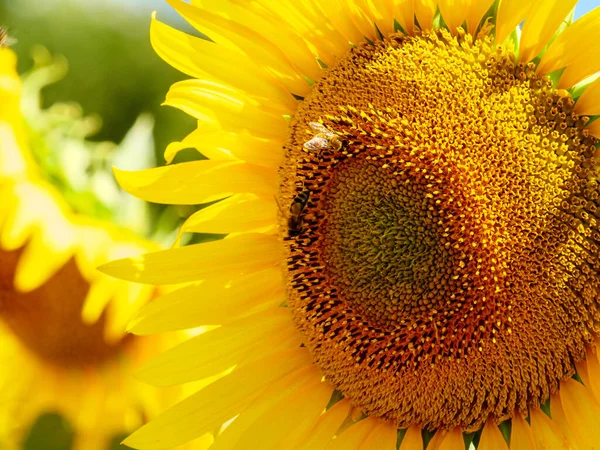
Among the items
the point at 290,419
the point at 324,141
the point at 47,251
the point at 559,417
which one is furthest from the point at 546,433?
the point at 47,251

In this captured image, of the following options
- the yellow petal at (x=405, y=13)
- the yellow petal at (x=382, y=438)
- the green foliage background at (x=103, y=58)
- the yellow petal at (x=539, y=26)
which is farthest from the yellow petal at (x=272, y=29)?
the green foliage background at (x=103, y=58)

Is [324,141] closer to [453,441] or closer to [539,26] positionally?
[539,26]

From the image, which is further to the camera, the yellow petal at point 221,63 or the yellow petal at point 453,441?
the yellow petal at point 221,63

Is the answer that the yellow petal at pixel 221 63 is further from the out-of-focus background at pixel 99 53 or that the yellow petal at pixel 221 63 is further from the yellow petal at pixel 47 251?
the out-of-focus background at pixel 99 53

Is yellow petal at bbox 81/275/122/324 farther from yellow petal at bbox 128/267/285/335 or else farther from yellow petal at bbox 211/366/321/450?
yellow petal at bbox 211/366/321/450

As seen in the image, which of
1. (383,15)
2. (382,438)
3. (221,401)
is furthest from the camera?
(221,401)

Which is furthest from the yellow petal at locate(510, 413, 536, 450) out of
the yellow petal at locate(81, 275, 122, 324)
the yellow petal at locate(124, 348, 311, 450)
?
the yellow petal at locate(81, 275, 122, 324)
